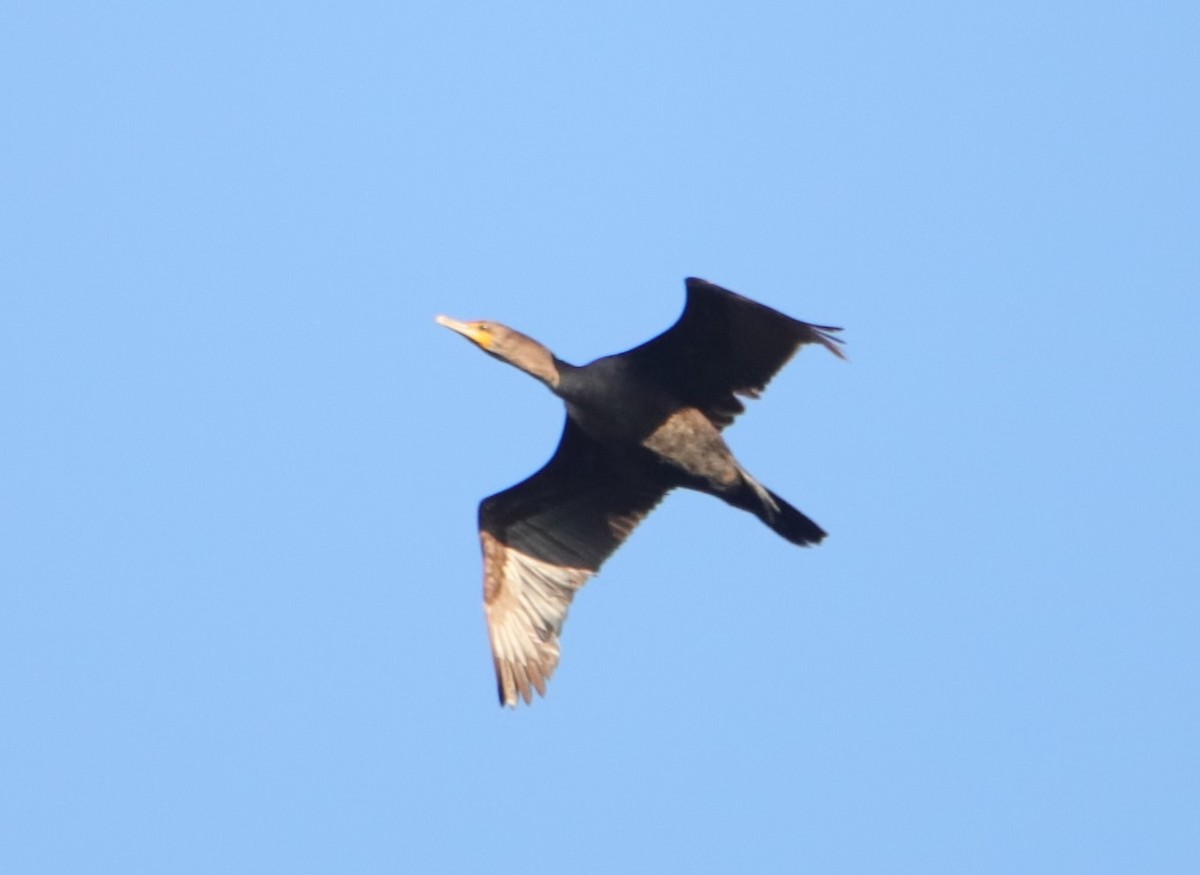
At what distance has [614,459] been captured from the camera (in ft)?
39.8

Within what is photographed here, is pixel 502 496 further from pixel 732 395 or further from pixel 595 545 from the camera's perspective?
pixel 732 395

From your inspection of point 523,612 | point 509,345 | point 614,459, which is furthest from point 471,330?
point 523,612

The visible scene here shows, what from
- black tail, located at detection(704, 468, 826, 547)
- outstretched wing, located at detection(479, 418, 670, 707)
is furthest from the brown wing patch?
black tail, located at detection(704, 468, 826, 547)

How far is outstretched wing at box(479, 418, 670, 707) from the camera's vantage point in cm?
1224

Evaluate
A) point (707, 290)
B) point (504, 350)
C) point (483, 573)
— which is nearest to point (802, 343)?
point (707, 290)

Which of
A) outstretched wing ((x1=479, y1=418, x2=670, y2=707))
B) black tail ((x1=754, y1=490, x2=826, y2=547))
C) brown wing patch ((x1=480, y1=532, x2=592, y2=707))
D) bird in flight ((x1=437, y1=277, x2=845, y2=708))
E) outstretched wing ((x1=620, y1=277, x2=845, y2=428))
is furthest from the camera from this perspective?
outstretched wing ((x1=479, y1=418, x2=670, y2=707))

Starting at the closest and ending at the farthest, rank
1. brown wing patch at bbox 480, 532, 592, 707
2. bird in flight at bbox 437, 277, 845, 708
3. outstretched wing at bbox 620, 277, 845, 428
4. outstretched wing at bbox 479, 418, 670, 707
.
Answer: outstretched wing at bbox 620, 277, 845, 428
bird in flight at bbox 437, 277, 845, 708
brown wing patch at bbox 480, 532, 592, 707
outstretched wing at bbox 479, 418, 670, 707

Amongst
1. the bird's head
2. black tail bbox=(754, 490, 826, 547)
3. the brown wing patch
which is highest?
the bird's head

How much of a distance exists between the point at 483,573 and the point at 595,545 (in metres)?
0.74

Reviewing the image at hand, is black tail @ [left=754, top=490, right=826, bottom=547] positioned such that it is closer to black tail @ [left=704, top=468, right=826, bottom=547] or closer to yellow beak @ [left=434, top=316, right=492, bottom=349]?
black tail @ [left=704, top=468, right=826, bottom=547]

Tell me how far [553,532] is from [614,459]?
714mm

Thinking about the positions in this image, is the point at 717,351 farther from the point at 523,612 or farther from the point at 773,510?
the point at 523,612

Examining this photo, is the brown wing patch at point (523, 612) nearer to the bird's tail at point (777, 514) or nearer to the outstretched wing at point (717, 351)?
the bird's tail at point (777, 514)

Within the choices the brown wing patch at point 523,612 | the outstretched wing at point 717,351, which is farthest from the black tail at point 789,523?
the brown wing patch at point 523,612
